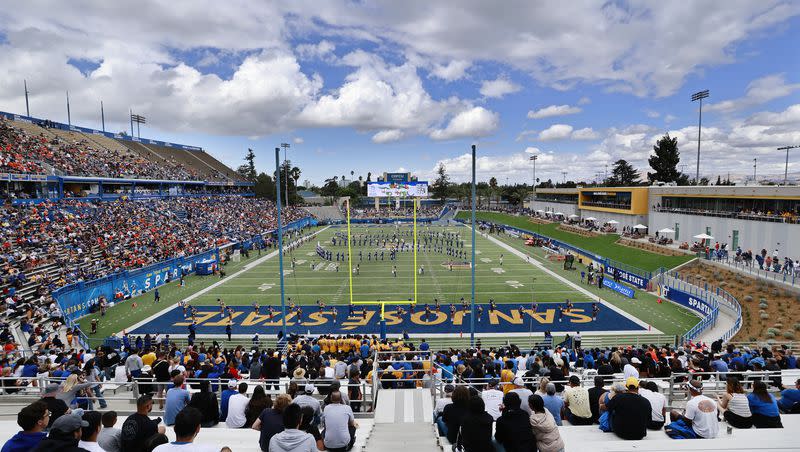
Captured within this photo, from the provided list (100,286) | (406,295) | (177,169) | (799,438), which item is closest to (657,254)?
(406,295)

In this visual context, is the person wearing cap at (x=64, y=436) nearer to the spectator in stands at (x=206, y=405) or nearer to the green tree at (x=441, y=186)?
the spectator in stands at (x=206, y=405)

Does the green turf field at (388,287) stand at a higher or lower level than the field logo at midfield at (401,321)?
higher

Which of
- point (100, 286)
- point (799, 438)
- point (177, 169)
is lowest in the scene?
point (100, 286)

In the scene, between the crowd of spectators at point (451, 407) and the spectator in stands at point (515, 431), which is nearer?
the crowd of spectators at point (451, 407)

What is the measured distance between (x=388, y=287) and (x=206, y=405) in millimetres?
24268

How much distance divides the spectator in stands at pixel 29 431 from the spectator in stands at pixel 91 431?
0.32 m

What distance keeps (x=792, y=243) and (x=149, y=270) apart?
42883mm

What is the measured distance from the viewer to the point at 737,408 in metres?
5.90

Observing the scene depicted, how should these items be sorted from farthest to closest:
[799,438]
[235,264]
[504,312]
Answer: [235,264]
[504,312]
[799,438]

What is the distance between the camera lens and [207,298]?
27.4 meters

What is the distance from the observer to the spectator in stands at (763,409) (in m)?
5.75

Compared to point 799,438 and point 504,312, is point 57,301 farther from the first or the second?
point 799,438

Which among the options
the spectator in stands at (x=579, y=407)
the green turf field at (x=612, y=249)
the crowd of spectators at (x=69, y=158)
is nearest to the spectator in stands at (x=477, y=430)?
the spectator in stands at (x=579, y=407)

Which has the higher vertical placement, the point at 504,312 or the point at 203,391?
the point at 203,391
